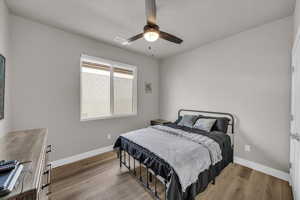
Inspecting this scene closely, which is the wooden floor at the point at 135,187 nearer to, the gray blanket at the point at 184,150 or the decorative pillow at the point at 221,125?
the gray blanket at the point at 184,150

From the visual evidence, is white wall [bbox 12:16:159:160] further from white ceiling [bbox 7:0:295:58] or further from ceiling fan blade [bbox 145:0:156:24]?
ceiling fan blade [bbox 145:0:156:24]

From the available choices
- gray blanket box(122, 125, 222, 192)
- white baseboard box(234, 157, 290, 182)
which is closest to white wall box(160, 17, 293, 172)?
white baseboard box(234, 157, 290, 182)

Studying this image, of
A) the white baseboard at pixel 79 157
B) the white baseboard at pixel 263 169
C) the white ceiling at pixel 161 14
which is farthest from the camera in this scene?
the white baseboard at pixel 79 157

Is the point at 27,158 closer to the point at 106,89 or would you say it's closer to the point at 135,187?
the point at 135,187

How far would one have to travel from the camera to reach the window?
305 centimetres

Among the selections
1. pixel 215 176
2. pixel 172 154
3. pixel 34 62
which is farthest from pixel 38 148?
pixel 215 176

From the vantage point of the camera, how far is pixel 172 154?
1.68 meters

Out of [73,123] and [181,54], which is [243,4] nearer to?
[181,54]

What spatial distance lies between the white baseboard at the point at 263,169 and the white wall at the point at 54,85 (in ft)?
10.3

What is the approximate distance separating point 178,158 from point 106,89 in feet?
8.53

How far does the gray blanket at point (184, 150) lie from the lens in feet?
5.05

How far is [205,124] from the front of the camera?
9.05 ft

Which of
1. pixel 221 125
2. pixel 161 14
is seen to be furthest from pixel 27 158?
pixel 221 125

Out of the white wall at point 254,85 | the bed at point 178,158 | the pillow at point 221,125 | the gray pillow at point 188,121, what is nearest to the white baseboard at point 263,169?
the white wall at point 254,85
